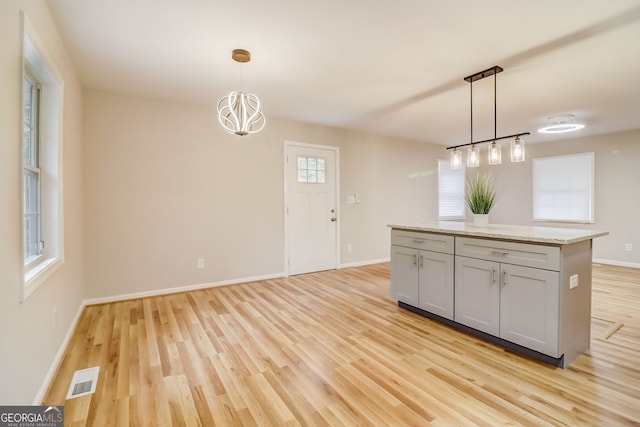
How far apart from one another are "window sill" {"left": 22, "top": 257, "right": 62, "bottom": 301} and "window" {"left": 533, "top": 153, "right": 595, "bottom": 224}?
777cm

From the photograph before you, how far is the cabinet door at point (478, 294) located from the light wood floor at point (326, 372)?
0.17 m

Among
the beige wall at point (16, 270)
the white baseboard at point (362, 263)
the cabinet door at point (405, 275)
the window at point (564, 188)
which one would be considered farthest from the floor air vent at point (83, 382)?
the window at point (564, 188)

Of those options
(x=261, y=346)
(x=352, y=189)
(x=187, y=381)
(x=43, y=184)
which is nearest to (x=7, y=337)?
(x=187, y=381)

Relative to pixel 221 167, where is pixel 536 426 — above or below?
below

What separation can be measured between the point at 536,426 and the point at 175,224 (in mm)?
3928

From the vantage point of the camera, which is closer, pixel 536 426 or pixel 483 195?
pixel 536 426

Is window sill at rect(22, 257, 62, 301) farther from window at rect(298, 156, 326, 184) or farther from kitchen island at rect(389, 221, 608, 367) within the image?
window at rect(298, 156, 326, 184)

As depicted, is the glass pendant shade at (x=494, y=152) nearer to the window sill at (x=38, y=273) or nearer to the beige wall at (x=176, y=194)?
the beige wall at (x=176, y=194)

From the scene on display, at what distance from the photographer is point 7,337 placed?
135cm

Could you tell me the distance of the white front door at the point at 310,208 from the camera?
4707 millimetres

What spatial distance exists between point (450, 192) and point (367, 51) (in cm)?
515

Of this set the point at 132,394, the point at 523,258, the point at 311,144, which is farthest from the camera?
the point at 311,144

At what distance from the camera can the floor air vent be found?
5.99ft

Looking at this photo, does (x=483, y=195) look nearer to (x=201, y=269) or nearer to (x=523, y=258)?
(x=523, y=258)
